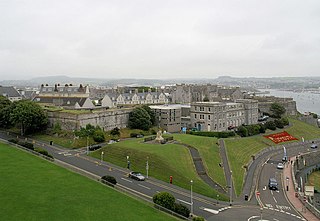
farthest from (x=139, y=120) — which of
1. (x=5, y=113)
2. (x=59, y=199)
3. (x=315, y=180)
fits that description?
(x=59, y=199)

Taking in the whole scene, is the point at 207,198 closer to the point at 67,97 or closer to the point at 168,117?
the point at 168,117

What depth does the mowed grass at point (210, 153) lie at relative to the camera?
4474 centimetres

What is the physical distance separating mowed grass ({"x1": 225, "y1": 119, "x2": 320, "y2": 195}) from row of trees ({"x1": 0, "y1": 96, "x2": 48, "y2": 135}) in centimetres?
3461

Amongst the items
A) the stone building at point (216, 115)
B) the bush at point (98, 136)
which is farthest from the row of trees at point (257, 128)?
the bush at point (98, 136)

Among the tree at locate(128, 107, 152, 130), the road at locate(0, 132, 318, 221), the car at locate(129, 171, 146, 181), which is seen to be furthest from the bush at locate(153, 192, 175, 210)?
the tree at locate(128, 107, 152, 130)

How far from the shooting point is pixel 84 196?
31625 millimetres

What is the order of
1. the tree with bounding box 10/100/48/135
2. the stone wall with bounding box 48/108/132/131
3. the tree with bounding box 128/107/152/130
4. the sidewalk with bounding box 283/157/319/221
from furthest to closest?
the tree with bounding box 128/107/152/130, the stone wall with bounding box 48/108/132/131, the tree with bounding box 10/100/48/135, the sidewalk with bounding box 283/157/319/221

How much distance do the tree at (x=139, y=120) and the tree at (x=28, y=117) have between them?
16724mm

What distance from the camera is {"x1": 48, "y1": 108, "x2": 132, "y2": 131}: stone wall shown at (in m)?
62.2

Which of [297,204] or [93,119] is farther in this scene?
[93,119]

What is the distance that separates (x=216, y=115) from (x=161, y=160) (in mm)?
29543

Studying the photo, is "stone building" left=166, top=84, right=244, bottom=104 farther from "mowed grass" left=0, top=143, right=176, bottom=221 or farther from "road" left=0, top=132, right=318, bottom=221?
"mowed grass" left=0, top=143, right=176, bottom=221

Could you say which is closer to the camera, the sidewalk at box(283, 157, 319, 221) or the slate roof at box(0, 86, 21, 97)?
the sidewalk at box(283, 157, 319, 221)

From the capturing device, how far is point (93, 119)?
2537 inches
